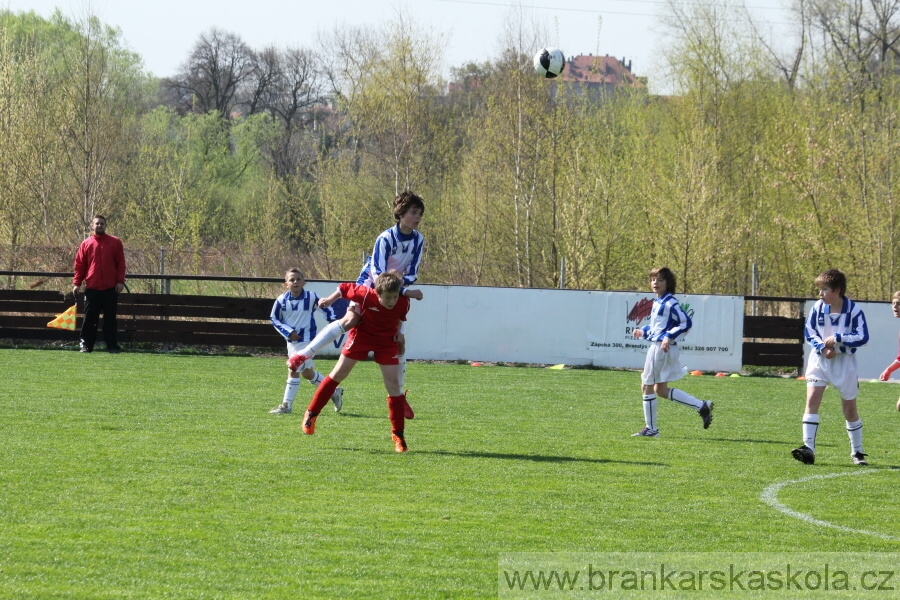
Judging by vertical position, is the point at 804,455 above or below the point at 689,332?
below

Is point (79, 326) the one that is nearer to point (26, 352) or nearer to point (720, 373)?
point (26, 352)

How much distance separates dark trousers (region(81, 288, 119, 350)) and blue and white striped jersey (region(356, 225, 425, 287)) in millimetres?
9517

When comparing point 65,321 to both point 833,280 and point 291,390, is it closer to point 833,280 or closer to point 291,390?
point 291,390

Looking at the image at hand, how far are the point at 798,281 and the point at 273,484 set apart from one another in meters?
21.9

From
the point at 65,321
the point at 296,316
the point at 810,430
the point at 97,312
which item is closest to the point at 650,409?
the point at 810,430

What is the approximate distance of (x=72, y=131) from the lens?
27625 mm

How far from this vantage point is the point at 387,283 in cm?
793

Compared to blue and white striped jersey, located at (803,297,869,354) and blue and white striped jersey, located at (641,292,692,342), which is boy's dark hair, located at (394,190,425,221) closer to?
blue and white striped jersey, located at (641,292,692,342)

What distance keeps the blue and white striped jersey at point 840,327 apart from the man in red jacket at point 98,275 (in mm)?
11836

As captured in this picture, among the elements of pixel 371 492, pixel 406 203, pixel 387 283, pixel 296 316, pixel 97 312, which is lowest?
pixel 371 492

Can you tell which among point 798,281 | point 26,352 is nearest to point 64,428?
point 26,352

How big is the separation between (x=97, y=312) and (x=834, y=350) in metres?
12.6

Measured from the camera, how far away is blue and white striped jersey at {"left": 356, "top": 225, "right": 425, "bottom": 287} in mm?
8727

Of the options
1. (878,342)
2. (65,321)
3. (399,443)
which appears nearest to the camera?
(399,443)
